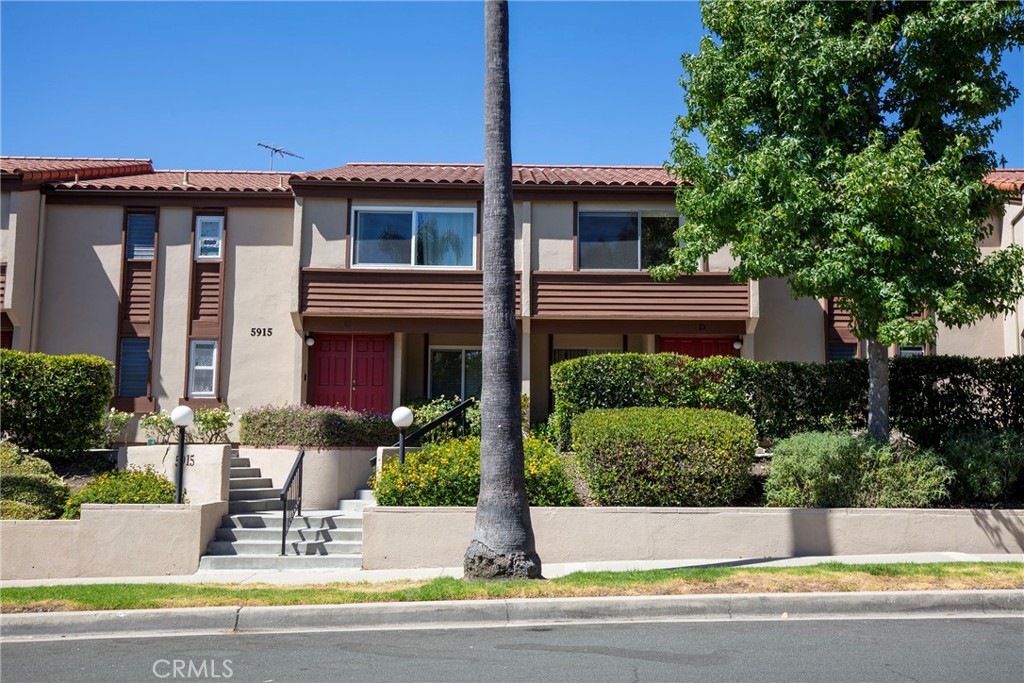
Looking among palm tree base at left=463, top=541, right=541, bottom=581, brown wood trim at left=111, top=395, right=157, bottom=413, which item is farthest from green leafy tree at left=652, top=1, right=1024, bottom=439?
brown wood trim at left=111, top=395, right=157, bottom=413

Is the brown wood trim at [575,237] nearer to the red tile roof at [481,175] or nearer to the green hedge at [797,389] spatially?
Result: the red tile roof at [481,175]

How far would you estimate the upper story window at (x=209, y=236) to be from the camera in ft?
66.2

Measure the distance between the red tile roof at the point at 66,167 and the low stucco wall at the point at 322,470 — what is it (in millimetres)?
8617

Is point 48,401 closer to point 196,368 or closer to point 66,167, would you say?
point 196,368

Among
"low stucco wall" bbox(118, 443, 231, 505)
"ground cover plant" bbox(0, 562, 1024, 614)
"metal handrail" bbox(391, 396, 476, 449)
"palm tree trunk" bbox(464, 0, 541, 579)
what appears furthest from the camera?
"metal handrail" bbox(391, 396, 476, 449)

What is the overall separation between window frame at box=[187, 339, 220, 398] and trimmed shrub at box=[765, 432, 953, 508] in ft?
40.8

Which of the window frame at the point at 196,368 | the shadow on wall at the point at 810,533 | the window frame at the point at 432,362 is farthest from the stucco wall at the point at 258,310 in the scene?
the shadow on wall at the point at 810,533

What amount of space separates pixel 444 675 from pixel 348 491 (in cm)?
891

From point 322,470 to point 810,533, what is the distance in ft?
24.7

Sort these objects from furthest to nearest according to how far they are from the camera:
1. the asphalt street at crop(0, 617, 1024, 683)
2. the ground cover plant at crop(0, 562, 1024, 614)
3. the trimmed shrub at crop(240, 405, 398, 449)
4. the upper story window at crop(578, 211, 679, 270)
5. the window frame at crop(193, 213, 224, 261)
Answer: the window frame at crop(193, 213, 224, 261) < the upper story window at crop(578, 211, 679, 270) < the trimmed shrub at crop(240, 405, 398, 449) < the ground cover plant at crop(0, 562, 1024, 614) < the asphalt street at crop(0, 617, 1024, 683)

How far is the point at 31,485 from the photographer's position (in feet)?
42.9

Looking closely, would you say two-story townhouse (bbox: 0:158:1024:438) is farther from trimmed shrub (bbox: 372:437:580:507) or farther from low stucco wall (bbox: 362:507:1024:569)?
low stucco wall (bbox: 362:507:1024:569)

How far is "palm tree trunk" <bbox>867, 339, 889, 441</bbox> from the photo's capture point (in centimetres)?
→ 1290

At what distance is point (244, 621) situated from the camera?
847 cm
